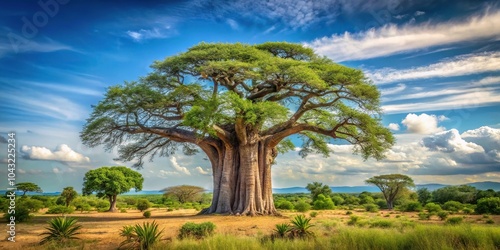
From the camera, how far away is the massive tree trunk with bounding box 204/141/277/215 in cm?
2112

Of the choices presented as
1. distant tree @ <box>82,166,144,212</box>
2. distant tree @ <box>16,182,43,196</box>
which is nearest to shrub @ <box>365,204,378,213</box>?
distant tree @ <box>82,166,144,212</box>

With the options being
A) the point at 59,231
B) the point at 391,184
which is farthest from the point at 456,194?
the point at 59,231

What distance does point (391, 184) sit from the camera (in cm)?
4328

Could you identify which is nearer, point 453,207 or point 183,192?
point 453,207

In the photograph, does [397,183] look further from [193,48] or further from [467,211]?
[193,48]

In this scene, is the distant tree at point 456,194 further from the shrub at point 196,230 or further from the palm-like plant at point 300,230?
the shrub at point 196,230

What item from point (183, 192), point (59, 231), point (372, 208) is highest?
point (183, 192)

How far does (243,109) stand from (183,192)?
119ft

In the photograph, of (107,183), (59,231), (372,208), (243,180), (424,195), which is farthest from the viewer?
(424,195)

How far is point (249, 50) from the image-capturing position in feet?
69.3

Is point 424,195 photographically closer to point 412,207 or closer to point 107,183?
point 412,207

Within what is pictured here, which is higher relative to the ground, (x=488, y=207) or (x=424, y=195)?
(x=424, y=195)

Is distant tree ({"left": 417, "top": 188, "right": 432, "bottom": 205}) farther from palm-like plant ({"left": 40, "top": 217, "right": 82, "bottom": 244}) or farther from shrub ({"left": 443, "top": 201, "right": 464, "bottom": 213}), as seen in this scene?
palm-like plant ({"left": 40, "top": 217, "right": 82, "bottom": 244})

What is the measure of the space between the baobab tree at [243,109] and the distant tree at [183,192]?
97.9ft
